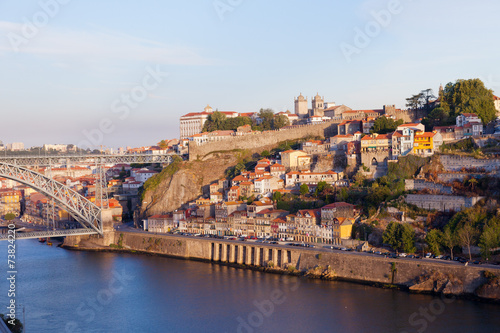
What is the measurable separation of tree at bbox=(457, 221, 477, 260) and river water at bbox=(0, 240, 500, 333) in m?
2.58

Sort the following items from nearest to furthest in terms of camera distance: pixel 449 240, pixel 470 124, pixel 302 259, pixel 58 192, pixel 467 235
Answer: pixel 467 235, pixel 449 240, pixel 302 259, pixel 470 124, pixel 58 192

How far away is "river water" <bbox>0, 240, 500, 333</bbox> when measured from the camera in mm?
14703

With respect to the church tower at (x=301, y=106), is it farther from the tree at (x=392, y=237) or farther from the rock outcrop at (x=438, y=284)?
the rock outcrop at (x=438, y=284)

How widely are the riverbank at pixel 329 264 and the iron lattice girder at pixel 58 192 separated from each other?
140 cm

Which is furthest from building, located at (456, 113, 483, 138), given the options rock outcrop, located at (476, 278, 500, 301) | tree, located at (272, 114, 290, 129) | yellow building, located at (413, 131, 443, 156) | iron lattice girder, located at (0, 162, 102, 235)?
iron lattice girder, located at (0, 162, 102, 235)

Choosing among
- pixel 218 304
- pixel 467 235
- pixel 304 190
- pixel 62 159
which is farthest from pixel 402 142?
pixel 62 159

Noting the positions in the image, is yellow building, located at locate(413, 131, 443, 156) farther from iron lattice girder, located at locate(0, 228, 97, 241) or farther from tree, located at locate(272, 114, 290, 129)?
iron lattice girder, located at locate(0, 228, 97, 241)

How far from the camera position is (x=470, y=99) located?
28406 mm

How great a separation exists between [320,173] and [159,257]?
858 centimetres

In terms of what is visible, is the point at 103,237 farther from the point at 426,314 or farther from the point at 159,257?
the point at 426,314

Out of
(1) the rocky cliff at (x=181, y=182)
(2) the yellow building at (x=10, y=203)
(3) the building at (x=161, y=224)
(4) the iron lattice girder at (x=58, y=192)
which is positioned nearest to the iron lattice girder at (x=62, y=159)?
(4) the iron lattice girder at (x=58, y=192)

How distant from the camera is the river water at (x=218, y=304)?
1470 cm

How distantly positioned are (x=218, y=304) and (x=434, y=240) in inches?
290

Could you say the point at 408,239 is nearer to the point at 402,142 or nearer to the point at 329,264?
the point at 329,264
